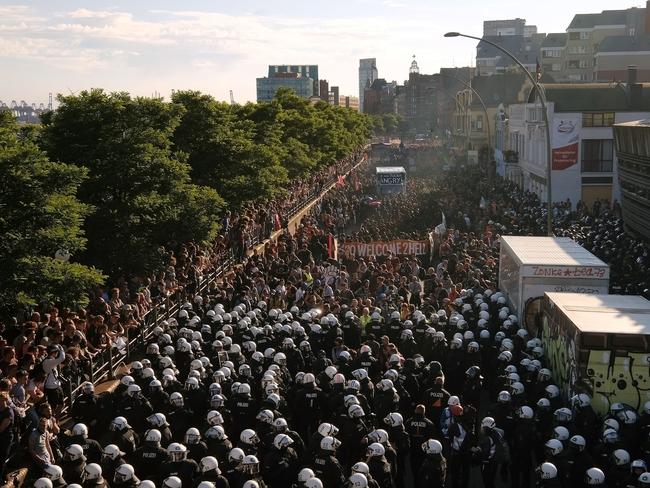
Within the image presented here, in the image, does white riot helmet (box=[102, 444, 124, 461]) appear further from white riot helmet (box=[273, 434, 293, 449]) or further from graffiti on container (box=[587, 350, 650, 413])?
graffiti on container (box=[587, 350, 650, 413])

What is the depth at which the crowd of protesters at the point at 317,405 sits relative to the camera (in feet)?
36.6

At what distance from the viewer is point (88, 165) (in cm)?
2525

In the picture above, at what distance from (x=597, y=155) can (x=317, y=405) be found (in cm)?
4055

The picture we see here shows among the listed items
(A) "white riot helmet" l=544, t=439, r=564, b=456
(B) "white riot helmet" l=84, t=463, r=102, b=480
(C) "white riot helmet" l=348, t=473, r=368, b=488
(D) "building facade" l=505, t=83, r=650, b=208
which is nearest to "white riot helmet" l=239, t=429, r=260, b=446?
(C) "white riot helmet" l=348, t=473, r=368, b=488

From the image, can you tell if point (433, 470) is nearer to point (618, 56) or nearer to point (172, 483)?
point (172, 483)

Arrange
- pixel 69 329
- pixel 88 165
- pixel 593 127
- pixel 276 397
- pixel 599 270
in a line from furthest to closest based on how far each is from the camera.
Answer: pixel 593 127 < pixel 88 165 < pixel 599 270 < pixel 69 329 < pixel 276 397

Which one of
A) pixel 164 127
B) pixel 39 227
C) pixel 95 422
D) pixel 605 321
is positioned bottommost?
pixel 95 422

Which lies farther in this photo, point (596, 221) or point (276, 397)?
point (596, 221)

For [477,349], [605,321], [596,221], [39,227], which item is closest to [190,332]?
[39,227]

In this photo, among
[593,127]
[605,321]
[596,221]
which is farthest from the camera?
[593,127]

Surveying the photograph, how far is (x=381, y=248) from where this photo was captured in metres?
29.6

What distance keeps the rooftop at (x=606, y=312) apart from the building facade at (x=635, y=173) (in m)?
17.6

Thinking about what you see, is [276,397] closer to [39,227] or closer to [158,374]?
[158,374]

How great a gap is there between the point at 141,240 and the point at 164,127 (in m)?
4.93
